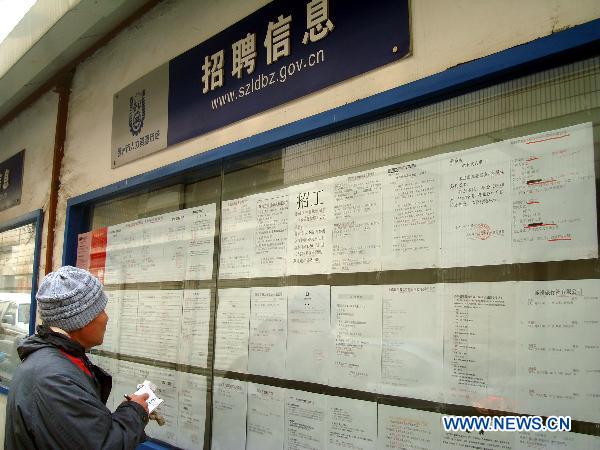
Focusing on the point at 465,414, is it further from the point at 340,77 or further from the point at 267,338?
the point at 340,77

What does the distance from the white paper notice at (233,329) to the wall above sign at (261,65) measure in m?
0.78

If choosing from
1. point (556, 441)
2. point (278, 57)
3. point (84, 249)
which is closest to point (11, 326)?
point (84, 249)

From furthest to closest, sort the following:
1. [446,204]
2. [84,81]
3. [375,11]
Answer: [84,81] → [375,11] → [446,204]

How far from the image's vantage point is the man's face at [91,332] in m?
1.58

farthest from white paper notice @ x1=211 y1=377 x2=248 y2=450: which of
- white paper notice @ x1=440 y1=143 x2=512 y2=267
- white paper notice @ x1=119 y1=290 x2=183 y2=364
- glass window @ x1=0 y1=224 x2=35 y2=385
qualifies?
glass window @ x1=0 y1=224 x2=35 y2=385

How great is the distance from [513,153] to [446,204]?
0.74ft

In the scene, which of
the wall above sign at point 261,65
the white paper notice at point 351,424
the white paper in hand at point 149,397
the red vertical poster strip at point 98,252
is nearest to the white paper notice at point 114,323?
the red vertical poster strip at point 98,252

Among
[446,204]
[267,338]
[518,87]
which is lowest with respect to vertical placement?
[267,338]

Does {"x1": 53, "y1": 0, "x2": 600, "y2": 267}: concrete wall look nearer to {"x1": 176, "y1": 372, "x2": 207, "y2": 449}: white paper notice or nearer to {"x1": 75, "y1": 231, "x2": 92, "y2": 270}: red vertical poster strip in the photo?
{"x1": 75, "y1": 231, "x2": 92, "y2": 270}: red vertical poster strip

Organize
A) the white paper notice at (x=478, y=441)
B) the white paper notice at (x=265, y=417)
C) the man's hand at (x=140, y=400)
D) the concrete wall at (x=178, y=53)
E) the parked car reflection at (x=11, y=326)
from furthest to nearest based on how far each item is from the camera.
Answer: the parked car reflection at (x=11, y=326) → the white paper notice at (x=265, y=417) → the man's hand at (x=140, y=400) → the concrete wall at (x=178, y=53) → the white paper notice at (x=478, y=441)

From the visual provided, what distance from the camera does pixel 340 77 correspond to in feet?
5.42

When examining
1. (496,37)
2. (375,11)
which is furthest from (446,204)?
(375,11)

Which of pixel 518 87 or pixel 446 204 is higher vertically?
pixel 518 87

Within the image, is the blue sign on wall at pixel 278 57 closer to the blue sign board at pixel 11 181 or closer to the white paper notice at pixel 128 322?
the white paper notice at pixel 128 322
